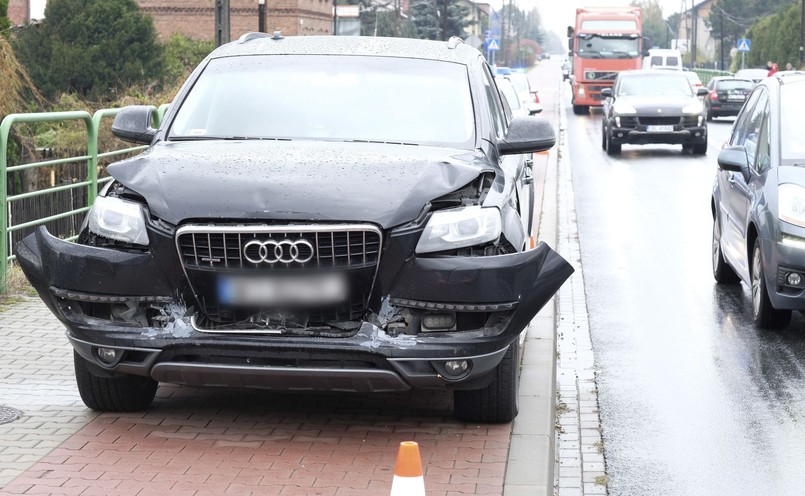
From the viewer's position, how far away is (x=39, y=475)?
547 centimetres

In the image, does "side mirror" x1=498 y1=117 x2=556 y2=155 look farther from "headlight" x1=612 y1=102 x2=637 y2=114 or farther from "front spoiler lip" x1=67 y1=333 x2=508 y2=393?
"headlight" x1=612 y1=102 x2=637 y2=114

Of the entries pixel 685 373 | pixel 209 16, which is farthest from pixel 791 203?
pixel 209 16

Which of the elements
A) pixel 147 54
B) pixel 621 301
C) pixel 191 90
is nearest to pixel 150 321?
pixel 191 90

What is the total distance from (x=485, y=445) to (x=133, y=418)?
5.59 feet

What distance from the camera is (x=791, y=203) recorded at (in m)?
8.63

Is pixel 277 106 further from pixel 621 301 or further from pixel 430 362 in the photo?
pixel 621 301

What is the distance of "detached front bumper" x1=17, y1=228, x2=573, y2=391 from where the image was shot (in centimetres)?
574

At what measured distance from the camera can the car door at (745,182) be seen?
944 centimetres

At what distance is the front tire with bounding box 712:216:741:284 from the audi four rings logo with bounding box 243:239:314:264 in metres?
6.05

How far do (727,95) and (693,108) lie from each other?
59.8 ft

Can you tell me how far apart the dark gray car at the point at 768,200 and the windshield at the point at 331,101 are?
8.14 ft

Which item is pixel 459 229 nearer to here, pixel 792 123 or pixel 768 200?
pixel 768 200

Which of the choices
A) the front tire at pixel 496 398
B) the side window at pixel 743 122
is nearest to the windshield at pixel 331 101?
the front tire at pixel 496 398

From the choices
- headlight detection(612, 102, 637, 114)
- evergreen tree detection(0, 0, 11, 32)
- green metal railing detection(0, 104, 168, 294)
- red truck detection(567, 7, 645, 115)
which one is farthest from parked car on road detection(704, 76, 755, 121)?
green metal railing detection(0, 104, 168, 294)
